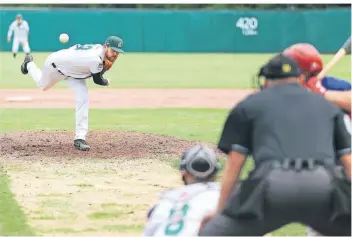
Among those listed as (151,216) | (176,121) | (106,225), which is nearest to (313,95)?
(151,216)

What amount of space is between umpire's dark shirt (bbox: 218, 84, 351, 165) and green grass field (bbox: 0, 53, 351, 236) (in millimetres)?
2779

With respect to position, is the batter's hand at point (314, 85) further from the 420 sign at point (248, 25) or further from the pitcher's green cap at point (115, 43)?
the 420 sign at point (248, 25)

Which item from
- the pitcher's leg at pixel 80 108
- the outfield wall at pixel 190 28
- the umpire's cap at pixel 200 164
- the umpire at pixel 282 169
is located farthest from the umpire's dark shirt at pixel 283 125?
the outfield wall at pixel 190 28

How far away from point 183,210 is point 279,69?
105cm

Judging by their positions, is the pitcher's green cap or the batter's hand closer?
the batter's hand

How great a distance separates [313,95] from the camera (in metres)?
5.07

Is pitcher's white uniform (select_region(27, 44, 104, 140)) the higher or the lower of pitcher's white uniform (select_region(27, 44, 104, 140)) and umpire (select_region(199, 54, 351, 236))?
the lower

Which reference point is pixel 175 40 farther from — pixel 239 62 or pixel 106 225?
pixel 106 225

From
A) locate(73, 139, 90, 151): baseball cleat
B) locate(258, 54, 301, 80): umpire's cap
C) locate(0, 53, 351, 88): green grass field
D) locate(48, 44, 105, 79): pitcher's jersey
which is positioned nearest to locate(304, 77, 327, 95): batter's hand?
locate(258, 54, 301, 80): umpire's cap

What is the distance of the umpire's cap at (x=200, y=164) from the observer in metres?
5.32

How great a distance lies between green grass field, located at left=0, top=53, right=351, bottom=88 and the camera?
87.8 feet

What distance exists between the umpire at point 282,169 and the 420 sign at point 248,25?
40.7 metres

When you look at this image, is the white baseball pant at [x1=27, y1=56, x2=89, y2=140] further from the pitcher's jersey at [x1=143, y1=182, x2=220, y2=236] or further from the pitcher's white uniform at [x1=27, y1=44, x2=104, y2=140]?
the pitcher's jersey at [x1=143, y1=182, x2=220, y2=236]

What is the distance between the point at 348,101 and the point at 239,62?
106 feet
